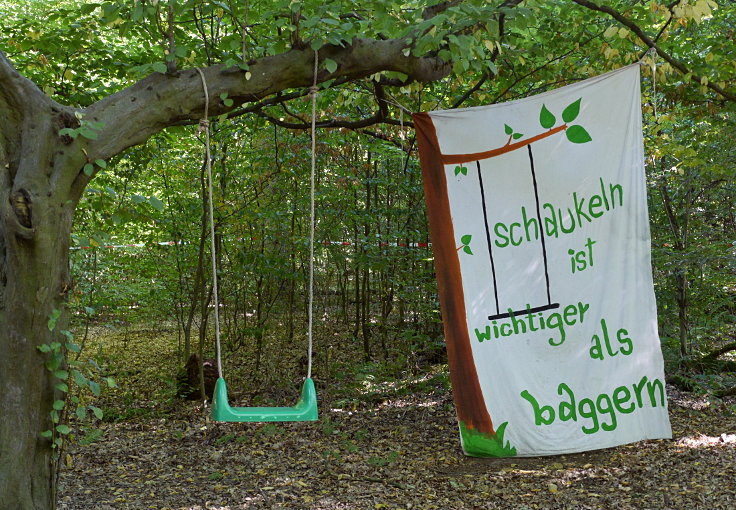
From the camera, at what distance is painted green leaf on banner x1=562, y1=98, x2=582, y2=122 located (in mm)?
3414

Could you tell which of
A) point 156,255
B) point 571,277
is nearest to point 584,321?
point 571,277

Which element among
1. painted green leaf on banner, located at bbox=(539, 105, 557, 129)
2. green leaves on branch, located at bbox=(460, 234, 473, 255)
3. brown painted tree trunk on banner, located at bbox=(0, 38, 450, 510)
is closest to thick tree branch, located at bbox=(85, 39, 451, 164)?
brown painted tree trunk on banner, located at bbox=(0, 38, 450, 510)

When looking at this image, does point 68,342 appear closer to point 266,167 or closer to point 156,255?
point 266,167

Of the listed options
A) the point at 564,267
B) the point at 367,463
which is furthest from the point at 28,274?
the point at 367,463

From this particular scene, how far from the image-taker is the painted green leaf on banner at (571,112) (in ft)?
11.2

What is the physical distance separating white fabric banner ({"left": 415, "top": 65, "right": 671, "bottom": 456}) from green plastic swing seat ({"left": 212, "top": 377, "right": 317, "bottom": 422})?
1054 mm

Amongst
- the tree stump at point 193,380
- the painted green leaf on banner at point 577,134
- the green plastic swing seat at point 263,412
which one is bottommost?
the green plastic swing seat at point 263,412

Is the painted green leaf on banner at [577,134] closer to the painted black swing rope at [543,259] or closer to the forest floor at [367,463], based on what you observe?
the painted black swing rope at [543,259]

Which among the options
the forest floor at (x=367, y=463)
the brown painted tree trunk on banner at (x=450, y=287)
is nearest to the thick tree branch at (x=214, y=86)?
the brown painted tree trunk on banner at (x=450, y=287)

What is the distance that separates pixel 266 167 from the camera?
6188mm

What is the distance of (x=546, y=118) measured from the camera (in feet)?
11.2

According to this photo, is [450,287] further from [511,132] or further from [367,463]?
[367,463]

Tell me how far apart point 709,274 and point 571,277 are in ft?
8.68

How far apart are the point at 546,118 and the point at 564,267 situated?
80cm
